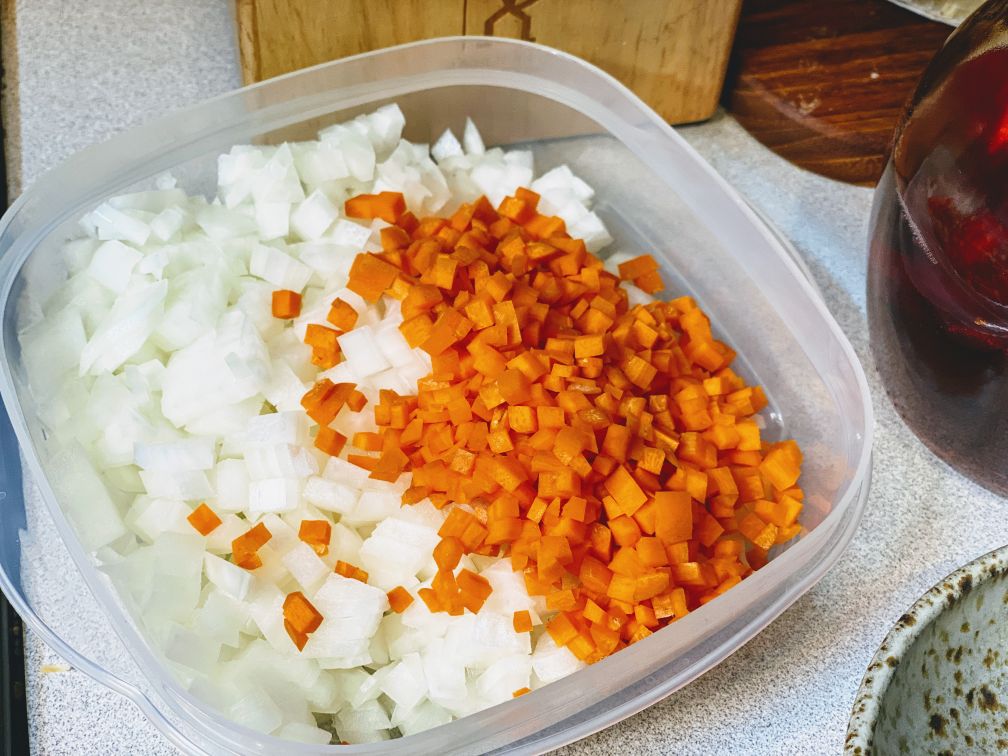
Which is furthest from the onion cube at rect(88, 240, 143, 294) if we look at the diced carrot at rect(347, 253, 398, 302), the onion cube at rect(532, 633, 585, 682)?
the onion cube at rect(532, 633, 585, 682)

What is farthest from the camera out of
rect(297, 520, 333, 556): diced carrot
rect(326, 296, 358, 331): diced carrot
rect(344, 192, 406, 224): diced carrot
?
rect(344, 192, 406, 224): diced carrot

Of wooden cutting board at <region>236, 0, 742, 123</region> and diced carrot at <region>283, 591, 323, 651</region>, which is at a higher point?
wooden cutting board at <region>236, 0, 742, 123</region>

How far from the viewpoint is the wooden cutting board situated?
3.76 feet

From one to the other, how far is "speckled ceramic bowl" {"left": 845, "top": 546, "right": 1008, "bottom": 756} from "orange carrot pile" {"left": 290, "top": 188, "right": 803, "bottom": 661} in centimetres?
20

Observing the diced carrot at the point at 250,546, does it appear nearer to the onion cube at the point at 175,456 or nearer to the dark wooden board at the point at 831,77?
the onion cube at the point at 175,456

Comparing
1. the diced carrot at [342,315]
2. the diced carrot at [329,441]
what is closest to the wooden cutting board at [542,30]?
the diced carrot at [342,315]

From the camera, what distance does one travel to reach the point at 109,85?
52.0 inches

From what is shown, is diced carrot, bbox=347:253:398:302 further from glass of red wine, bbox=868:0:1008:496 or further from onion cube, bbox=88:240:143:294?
glass of red wine, bbox=868:0:1008:496

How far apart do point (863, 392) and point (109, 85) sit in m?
1.00

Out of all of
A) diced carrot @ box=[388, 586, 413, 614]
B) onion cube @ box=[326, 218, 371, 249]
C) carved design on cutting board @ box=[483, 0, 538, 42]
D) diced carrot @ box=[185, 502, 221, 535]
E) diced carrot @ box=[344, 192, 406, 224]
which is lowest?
diced carrot @ box=[388, 586, 413, 614]

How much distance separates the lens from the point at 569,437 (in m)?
0.88

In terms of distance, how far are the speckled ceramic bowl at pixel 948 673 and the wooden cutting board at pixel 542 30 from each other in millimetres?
776

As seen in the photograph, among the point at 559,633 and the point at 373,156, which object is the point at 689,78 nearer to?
the point at 373,156

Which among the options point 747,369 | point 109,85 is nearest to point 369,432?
point 747,369
